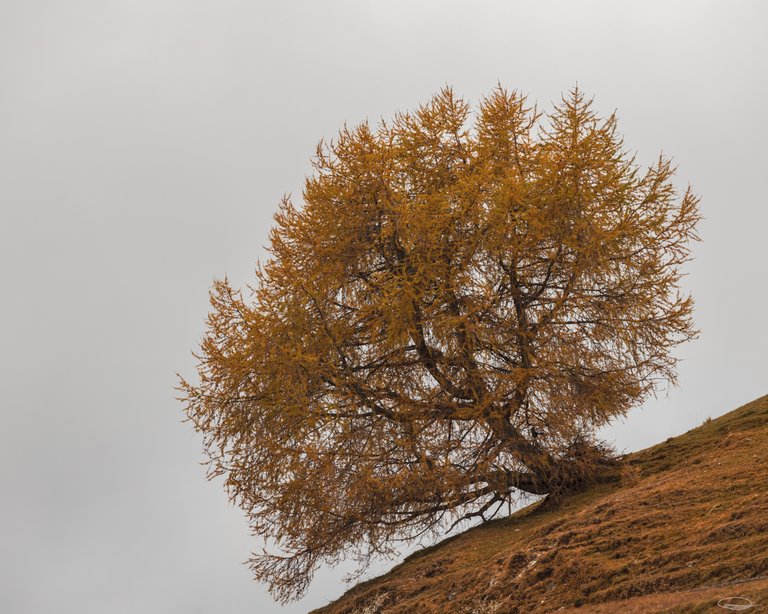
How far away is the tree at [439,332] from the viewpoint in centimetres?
1530

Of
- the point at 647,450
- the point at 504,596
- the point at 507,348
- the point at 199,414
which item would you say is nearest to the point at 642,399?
the point at 647,450

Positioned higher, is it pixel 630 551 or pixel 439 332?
pixel 439 332

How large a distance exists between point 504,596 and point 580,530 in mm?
1501

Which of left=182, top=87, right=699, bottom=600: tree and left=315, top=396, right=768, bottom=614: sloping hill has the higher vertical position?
left=182, top=87, right=699, bottom=600: tree

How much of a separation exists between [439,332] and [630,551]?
18.0 ft

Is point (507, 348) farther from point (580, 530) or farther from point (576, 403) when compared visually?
point (580, 530)

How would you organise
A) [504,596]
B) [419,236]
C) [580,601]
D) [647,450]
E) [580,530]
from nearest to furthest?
[580,601] → [504,596] → [580,530] → [419,236] → [647,450]

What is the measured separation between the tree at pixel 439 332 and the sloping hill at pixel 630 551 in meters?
1.21

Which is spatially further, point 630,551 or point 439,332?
point 439,332

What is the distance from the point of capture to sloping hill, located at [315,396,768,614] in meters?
9.23

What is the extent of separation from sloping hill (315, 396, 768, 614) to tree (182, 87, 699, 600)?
1.21m

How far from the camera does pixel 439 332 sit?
49.5ft

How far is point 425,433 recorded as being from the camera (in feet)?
51.7

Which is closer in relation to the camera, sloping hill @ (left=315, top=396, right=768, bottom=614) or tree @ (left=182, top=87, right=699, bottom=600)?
sloping hill @ (left=315, top=396, right=768, bottom=614)
